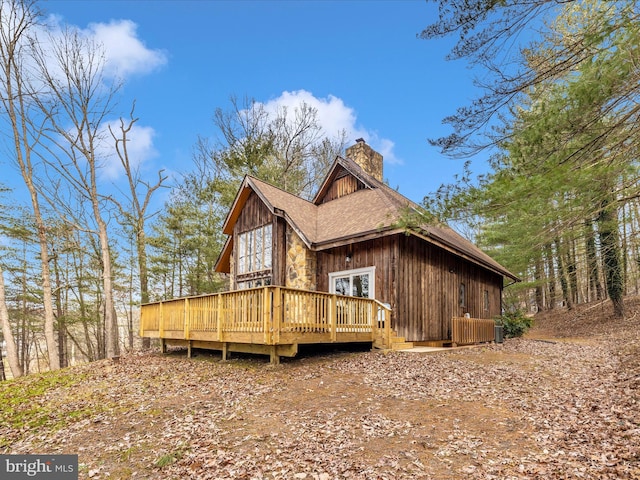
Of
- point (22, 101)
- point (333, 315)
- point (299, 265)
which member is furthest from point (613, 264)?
point (22, 101)

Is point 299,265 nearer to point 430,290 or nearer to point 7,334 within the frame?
point 430,290

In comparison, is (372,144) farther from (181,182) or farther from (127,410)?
(127,410)

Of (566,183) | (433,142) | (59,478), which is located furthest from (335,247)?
(59,478)

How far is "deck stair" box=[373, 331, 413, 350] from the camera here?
10414mm

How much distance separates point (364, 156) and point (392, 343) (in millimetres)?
9211

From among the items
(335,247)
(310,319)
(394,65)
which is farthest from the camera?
(394,65)

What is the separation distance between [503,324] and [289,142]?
16.3 meters

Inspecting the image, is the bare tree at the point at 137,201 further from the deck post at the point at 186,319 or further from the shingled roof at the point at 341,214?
the deck post at the point at 186,319

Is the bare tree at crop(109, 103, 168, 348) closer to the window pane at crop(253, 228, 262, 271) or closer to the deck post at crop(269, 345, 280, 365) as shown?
the window pane at crop(253, 228, 262, 271)

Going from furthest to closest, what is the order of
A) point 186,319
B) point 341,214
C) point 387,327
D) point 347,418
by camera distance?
point 341,214 < point 186,319 < point 387,327 < point 347,418

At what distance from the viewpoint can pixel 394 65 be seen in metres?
17.1

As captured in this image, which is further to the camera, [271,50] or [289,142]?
[289,142]

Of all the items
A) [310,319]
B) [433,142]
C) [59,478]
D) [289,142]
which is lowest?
[59,478]

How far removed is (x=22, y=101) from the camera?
14742mm
